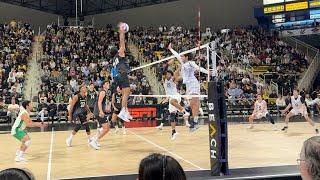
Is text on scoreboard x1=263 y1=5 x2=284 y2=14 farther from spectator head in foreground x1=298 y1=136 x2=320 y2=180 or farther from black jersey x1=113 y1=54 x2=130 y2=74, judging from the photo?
spectator head in foreground x1=298 y1=136 x2=320 y2=180

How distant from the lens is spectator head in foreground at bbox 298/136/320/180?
2023mm

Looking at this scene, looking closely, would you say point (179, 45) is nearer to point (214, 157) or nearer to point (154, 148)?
point (154, 148)

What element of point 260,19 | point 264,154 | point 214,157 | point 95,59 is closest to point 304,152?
point 214,157

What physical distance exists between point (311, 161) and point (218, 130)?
188 inches

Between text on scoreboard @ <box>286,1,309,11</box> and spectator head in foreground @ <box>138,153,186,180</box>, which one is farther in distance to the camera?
text on scoreboard @ <box>286,1,309,11</box>

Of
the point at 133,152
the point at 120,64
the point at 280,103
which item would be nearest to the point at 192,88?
the point at 120,64

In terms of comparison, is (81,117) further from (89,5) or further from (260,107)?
(89,5)

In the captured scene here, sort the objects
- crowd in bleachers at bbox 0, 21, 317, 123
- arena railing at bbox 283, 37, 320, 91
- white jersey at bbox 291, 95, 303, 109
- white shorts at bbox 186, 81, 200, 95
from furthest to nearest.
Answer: arena railing at bbox 283, 37, 320, 91, crowd in bleachers at bbox 0, 21, 317, 123, white jersey at bbox 291, 95, 303, 109, white shorts at bbox 186, 81, 200, 95

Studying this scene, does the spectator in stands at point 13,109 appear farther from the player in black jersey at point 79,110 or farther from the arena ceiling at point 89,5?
the arena ceiling at point 89,5

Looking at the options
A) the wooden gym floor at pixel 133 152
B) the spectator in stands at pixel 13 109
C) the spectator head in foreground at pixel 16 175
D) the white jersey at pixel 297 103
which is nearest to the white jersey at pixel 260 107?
the white jersey at pixel 297 103

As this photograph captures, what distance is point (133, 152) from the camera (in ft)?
33.6

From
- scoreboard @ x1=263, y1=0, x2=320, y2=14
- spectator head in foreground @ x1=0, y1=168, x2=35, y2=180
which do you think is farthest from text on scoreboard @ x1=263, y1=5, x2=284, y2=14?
spectator head in foreground @ x1=0, y1=168, x2=35, y2=180

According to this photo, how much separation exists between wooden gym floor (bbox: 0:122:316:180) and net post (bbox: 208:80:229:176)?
3.63 feet

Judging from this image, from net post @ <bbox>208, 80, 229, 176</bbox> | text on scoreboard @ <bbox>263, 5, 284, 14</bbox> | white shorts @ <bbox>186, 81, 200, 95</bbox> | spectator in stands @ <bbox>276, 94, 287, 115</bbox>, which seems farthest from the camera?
spectator in stands @ <bbox>276, 94, 287, 115</bbox>
